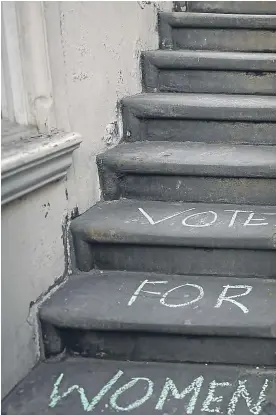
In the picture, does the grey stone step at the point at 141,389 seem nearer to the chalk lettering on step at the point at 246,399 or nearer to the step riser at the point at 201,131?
the chalk lettering on step at the point at 246,399

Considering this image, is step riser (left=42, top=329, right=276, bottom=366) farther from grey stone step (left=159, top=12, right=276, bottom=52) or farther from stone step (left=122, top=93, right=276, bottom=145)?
grey stone step (left=159, top=12, right=276, bottom=52)

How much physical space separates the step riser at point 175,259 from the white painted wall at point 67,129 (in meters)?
0.12

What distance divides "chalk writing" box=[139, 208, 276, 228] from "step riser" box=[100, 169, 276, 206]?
3.9 inches

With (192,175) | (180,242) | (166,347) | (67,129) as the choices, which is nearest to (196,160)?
(192,175)

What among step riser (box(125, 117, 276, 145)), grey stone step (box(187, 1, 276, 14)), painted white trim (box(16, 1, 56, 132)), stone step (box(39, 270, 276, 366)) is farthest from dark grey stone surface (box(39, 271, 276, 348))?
grey stone step (box(187, 1, 276, 14))

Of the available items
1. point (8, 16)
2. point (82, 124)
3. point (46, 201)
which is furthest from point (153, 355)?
point (8, 16)

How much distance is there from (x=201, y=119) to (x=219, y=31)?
31.8 inches

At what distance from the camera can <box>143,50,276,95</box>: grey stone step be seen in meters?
2.61

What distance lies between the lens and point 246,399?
1.50m

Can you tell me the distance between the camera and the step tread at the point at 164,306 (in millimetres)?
1624

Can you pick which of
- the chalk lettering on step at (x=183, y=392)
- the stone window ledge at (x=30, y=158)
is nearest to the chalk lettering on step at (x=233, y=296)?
the chalk lettering on step at (x=183, y=392)

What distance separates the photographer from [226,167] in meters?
2.08

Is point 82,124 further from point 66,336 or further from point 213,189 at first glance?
point 66,336

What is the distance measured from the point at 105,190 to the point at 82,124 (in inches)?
11.9
